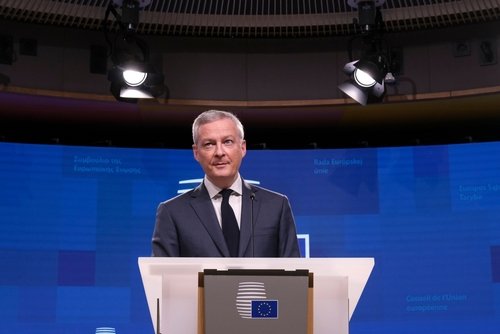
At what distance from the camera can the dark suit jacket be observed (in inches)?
88.8

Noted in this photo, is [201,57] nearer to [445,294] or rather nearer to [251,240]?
[445,294]

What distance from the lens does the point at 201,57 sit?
5.52m

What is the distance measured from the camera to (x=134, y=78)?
4.68m

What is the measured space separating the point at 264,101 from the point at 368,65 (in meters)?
1.06

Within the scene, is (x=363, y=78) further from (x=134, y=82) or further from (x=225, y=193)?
(x=225, y=193)

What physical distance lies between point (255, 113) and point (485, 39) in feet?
5.88

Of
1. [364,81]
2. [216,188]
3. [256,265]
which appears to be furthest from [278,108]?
[256,265]

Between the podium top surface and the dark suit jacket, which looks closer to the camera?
the podium top surface

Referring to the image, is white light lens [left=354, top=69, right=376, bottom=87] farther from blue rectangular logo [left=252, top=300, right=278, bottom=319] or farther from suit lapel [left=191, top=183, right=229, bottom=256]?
blue rectangular logo [left=252, top=300, right=278, bottom=319]

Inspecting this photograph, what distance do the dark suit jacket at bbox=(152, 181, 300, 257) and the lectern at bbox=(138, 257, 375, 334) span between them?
482mm

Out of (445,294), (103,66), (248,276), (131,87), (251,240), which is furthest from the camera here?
(103,66)

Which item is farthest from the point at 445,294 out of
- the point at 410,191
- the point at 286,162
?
the point at 286,162

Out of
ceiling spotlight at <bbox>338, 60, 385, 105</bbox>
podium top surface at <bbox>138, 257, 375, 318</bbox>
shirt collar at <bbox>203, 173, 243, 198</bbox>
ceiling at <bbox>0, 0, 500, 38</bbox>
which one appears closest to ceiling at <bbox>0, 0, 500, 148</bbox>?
ceiling at <bbox>0, 0, 500, 38</bbox>

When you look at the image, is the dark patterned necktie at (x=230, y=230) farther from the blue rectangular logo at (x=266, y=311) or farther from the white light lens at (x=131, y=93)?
the white light lens at (x=131, y=93)
